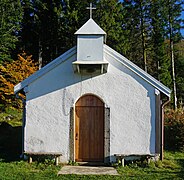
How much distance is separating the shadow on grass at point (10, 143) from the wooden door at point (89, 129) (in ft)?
8.29

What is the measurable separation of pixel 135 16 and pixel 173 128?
56.5ft

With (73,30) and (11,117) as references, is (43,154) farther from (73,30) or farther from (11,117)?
(73,30)

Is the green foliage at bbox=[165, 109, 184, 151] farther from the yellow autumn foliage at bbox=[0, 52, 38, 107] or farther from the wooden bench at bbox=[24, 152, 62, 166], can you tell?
the yellow autumn foliage at bbox=[0, 52, 38, 107]

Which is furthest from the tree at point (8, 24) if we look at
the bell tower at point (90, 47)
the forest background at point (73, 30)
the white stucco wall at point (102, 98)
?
the bell tower at point (90, 47)

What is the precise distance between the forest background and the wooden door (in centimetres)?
1343

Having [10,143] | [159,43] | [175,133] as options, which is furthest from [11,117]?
[159,43]

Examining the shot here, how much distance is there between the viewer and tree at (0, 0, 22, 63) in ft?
89.3

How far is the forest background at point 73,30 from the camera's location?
86.8 ft

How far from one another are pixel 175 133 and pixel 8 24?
18962 mm

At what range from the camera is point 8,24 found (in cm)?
2806

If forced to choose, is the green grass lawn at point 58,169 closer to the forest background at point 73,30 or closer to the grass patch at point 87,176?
the grass patch at point 87,176

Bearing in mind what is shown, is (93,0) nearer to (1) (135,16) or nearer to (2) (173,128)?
(1) (135,16)

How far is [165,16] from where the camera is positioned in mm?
30406

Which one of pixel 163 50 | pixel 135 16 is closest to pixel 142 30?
pixel 135 16
